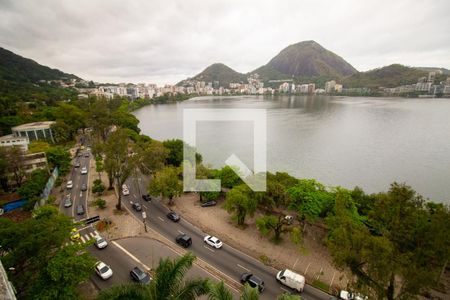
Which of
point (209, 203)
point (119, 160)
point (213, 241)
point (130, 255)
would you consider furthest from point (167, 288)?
point (119, 160)

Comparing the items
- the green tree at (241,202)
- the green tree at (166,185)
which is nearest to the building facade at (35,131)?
the green tree at (166,185)

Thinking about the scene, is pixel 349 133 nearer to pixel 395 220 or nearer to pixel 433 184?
pixel 433 184

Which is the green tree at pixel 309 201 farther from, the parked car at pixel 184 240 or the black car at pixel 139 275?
the black car at pixel 139 275

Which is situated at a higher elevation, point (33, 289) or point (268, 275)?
point (33, 289)

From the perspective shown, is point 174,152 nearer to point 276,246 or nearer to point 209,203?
point 209,203

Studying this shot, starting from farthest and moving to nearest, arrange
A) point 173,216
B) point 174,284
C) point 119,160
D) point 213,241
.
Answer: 1. point 119,160
2. point 173,216
3. point 213,241
4. point 174,284

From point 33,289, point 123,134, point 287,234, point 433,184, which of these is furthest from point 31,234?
point 433,184
